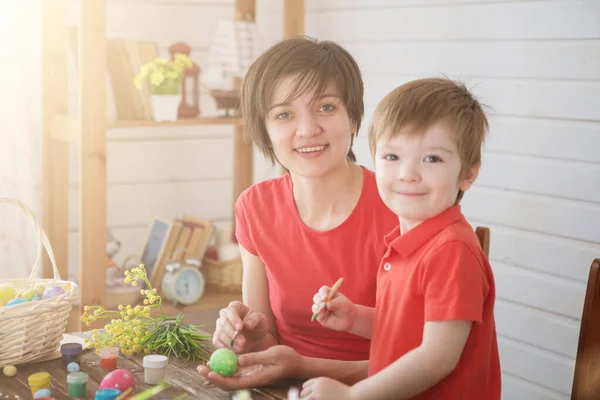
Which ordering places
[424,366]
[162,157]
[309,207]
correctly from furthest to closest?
[162,157], [309,207], [424,366]

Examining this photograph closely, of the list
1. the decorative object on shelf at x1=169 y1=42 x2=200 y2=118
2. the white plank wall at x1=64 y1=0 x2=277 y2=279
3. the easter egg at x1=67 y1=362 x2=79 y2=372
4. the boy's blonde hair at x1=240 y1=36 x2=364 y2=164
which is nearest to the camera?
the easter egg at x1=67 y1=362 x2=79 y2=372

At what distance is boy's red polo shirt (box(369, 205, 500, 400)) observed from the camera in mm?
1395

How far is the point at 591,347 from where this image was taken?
1.72 meters

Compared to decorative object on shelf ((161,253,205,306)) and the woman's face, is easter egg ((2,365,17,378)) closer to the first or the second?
the woman's face

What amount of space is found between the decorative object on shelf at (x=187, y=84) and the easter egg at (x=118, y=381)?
75.7 inches

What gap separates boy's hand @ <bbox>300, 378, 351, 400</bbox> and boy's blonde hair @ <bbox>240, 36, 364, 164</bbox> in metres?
0.71

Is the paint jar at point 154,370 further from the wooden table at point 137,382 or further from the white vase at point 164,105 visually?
the white vase at point 164,105

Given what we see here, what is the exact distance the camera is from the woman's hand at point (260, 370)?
1.52m

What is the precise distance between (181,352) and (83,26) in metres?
1.59

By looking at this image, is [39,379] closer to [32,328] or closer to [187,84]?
[32,328]

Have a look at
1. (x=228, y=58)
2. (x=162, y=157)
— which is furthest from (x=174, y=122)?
(x=162, y=157)

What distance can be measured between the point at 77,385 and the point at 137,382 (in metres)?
0.12

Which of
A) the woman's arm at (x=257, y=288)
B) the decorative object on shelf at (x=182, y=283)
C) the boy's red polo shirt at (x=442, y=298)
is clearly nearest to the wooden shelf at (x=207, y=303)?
the decorative object on shelf at (x=182, y=283)

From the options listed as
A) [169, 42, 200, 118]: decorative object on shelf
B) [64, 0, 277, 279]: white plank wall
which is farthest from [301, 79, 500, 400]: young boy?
[64, 0, 277, 279]: white plank wall
